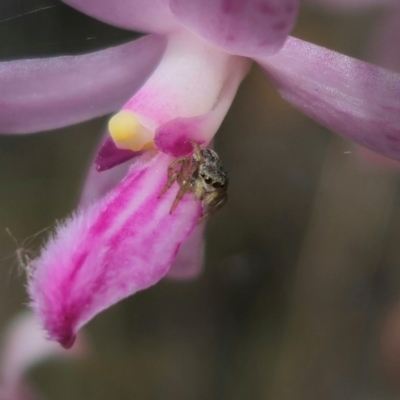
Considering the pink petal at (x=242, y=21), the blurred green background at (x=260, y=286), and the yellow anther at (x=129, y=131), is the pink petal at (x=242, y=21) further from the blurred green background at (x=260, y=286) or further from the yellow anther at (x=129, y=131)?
the blurred green background at (x=260, y=286)

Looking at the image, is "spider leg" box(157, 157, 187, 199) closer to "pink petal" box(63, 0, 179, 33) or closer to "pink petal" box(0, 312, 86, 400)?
"pink petal" box(63, 0, 179, 33)

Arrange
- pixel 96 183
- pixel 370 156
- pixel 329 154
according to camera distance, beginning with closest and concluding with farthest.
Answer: pixel 96 183, pixel 370 156, pixel 329 154

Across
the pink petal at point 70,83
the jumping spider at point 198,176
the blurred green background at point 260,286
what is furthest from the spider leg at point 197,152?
the blurred green background at point 260,286

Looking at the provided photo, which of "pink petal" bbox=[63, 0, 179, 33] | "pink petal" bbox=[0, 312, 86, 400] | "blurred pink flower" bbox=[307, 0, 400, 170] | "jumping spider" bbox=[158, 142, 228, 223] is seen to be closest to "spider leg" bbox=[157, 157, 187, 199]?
"jumping spider" bbox=[158, 142, 228, 223]

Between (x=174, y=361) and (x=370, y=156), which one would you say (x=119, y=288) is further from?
(x=174, y=361)

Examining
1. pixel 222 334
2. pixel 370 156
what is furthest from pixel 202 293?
pixel 370 156

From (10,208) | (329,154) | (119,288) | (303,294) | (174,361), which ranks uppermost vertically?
(119,288)

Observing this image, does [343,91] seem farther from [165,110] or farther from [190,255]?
[190,255]
